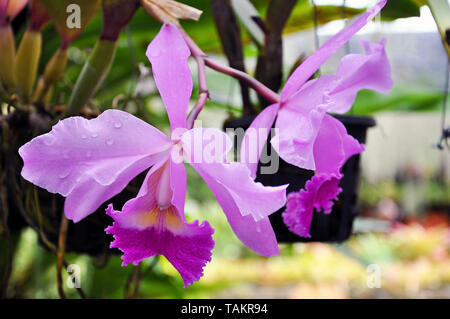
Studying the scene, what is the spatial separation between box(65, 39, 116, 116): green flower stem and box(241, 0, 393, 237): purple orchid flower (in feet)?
0.64

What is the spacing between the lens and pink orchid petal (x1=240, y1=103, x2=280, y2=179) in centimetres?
34

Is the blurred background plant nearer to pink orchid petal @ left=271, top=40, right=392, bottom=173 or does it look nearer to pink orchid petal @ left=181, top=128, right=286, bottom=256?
pink orchid petal @ left=271, top=40, right=392, bottom=173

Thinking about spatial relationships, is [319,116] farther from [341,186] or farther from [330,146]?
[341,186]

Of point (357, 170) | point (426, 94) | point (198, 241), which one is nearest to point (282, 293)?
point (426, 94)

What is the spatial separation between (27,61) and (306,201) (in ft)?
1.25

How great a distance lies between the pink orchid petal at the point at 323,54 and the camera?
1.10 feet

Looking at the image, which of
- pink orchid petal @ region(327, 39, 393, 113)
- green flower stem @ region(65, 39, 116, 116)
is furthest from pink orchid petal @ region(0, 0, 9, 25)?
pink orchid petal @ region(327, 39, 393, 113)

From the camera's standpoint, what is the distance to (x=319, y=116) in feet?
1.03

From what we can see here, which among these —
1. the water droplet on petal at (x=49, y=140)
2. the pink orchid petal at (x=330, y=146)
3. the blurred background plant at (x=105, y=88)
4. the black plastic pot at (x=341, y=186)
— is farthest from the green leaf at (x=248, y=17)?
the water droplet on petal at (x=49, y=140)

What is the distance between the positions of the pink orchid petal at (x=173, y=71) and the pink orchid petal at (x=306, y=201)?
0.13 m

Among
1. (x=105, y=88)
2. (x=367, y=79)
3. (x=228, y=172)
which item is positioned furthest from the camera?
(x=105, y=88)

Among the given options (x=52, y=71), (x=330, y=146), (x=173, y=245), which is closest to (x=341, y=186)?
(x=330, y=146)
